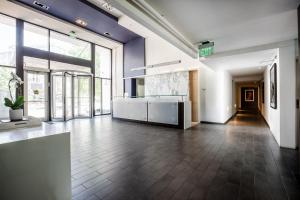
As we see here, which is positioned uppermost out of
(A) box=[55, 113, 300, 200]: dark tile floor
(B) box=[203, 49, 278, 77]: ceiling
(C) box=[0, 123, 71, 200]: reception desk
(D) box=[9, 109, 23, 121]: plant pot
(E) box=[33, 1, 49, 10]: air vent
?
(E) box=[33, 1, 49, 10]: air vent

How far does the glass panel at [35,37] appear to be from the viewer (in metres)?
7.23

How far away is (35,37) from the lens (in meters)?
7.54

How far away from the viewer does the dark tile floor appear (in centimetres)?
193

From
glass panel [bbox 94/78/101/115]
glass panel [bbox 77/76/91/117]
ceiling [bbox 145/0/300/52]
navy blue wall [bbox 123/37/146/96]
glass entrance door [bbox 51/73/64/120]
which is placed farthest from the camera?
glass panel [bbox 94/78/101/115]

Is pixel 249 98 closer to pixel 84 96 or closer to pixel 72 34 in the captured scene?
pixel 84 96

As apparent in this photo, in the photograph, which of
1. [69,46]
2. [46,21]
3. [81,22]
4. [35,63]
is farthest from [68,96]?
[81,22]

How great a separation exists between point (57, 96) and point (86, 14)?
4.62 meters

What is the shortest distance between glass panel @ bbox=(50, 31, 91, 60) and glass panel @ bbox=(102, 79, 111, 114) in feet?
6.84

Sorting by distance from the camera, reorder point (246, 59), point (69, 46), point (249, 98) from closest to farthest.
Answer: point (246, 59) → point (69, 46) → point (249, 98)

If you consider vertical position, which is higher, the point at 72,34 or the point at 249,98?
the point at 72,34

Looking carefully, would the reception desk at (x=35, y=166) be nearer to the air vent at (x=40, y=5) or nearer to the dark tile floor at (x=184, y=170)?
the dark tile floor at (x=184, y=170)

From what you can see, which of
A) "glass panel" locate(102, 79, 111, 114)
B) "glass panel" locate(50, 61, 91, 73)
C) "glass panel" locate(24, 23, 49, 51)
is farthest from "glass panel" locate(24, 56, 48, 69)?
"glass panel" locate(102, 79, 111, 114)

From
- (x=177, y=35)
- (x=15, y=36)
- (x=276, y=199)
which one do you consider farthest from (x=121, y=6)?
(x=15, y=36)

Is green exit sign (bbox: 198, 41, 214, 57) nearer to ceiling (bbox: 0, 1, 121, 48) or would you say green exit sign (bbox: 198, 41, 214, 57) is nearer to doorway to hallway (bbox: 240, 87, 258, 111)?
ceiling (bbox: 0, 1, 121, 48)
